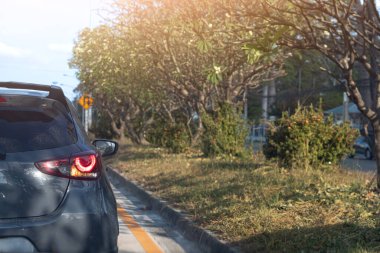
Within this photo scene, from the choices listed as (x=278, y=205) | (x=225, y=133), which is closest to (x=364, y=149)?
(x=225, y=133)

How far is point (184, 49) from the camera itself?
17.8 m

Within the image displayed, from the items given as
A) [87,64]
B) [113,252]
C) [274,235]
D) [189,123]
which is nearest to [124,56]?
[189,123]

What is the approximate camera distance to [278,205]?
7.76 metres

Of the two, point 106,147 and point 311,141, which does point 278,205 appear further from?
point 311,141

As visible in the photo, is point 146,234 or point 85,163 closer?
point 85,163

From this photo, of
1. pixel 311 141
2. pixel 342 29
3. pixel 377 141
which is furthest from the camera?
pixel 311 141

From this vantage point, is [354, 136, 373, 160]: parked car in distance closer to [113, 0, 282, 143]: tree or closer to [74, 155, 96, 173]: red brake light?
[113, 0, 282, 143]: tree

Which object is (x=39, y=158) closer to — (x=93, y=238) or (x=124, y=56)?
(x=93, y=238)

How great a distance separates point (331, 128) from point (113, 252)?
329 inches

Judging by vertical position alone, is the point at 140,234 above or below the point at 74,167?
below

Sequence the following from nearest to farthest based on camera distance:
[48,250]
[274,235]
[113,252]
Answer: [48,250] < [113,252] < [274,235]

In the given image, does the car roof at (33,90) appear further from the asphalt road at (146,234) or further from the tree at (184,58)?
the tree at (184,58)

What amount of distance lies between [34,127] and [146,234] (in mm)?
4157

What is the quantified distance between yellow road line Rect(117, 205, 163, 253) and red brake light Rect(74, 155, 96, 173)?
291 cm
